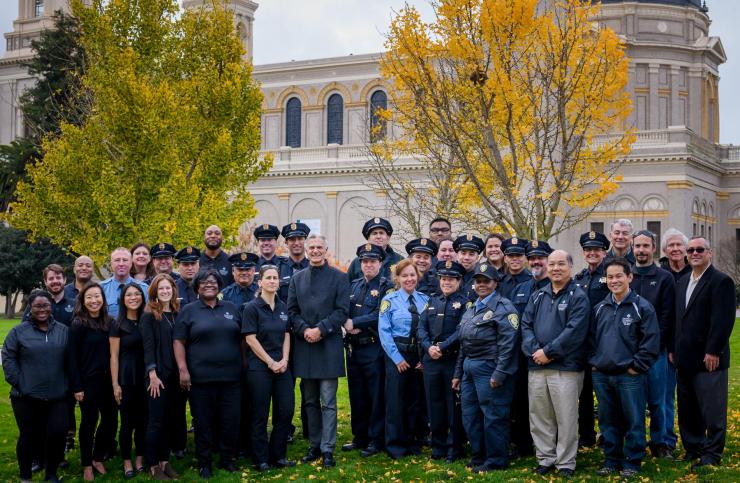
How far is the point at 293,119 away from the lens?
64.7m

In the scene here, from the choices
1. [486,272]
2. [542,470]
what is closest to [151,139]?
[486,272]

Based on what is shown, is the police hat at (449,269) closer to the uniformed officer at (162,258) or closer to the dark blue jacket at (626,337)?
the dark blue jacket at (626,337)

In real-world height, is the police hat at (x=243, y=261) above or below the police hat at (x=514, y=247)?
below

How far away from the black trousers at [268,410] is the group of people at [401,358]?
0.7 inches

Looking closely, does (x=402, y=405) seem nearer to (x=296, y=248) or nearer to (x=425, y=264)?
(x=425, y=264)

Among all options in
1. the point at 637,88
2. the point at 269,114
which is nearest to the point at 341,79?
the point at 269,114

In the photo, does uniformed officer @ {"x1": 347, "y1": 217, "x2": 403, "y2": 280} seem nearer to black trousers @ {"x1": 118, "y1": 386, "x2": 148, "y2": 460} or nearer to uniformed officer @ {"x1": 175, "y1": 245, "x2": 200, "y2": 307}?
uniformed officer @ {"x1": 175, "y1": 245, "x2": 200, "y2": 307}

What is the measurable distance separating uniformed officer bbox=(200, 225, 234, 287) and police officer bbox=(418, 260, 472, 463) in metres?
3.24

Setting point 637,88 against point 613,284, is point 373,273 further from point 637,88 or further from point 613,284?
point 637,88

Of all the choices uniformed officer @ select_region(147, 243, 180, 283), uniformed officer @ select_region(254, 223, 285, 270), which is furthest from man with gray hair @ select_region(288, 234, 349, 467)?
uniformed officer @ select_region(147, 243, 180, 283)

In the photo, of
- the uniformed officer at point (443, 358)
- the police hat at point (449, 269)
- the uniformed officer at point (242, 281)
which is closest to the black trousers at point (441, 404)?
the uniformed officer at point (443, 358)

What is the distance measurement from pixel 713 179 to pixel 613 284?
52219 millimetres

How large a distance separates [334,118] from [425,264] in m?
52.4

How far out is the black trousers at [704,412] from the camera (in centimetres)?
1022
